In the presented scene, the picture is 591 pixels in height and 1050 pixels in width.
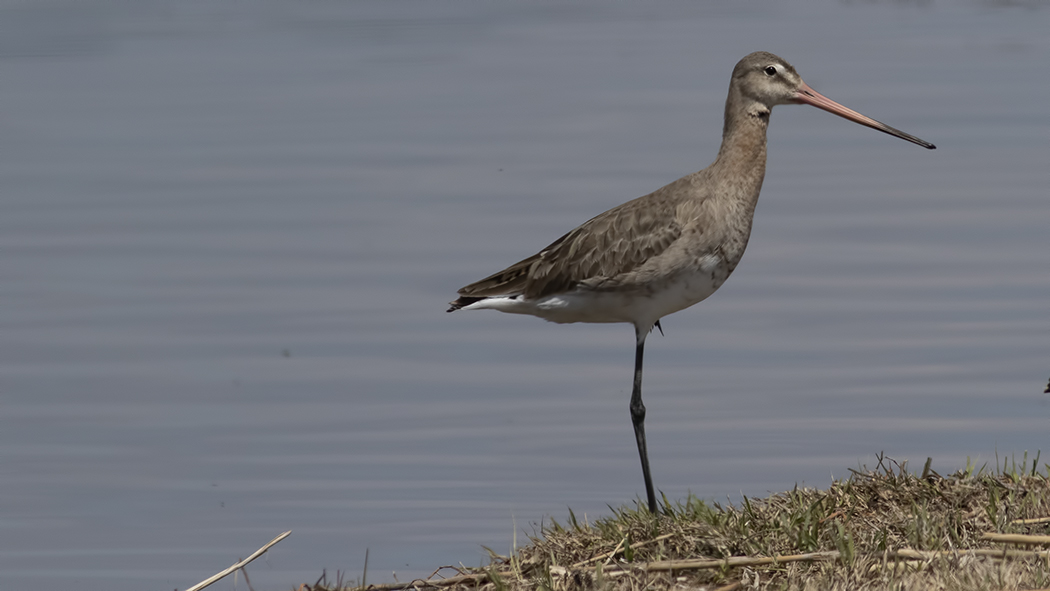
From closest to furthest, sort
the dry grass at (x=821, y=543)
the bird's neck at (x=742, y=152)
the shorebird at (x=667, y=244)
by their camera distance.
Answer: the dry grass at (x=821, y=543)
the shorebird at (x=667, y=244)
the bird's neck at (x=742, y=152)

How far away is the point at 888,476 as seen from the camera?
614 cm

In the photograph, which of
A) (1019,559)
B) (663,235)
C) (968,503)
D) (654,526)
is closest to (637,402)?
(663,235)

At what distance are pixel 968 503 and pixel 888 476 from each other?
41 cm

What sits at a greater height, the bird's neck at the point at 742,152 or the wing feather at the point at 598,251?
the bird's neck at the point at 742,152

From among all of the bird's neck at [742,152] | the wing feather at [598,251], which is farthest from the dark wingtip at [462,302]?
the bird's neck at [742,152]

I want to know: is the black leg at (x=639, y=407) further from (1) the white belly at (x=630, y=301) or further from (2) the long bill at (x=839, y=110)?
(2) the long bill at (x=839, y=110)

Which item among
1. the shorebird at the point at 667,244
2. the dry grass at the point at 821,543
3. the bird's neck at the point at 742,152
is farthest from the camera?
the bird's neck at the point at 742,152

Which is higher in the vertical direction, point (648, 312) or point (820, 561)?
point (648, 312)

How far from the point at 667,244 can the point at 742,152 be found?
687 mm

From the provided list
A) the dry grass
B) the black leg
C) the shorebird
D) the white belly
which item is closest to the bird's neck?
the shorebird

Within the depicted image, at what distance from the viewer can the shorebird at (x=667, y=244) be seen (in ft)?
22.0

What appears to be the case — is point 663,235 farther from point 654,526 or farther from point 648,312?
point 654,526

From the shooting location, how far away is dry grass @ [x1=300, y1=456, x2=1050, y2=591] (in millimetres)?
5031

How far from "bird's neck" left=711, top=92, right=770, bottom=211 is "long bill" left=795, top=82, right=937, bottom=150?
22cm
